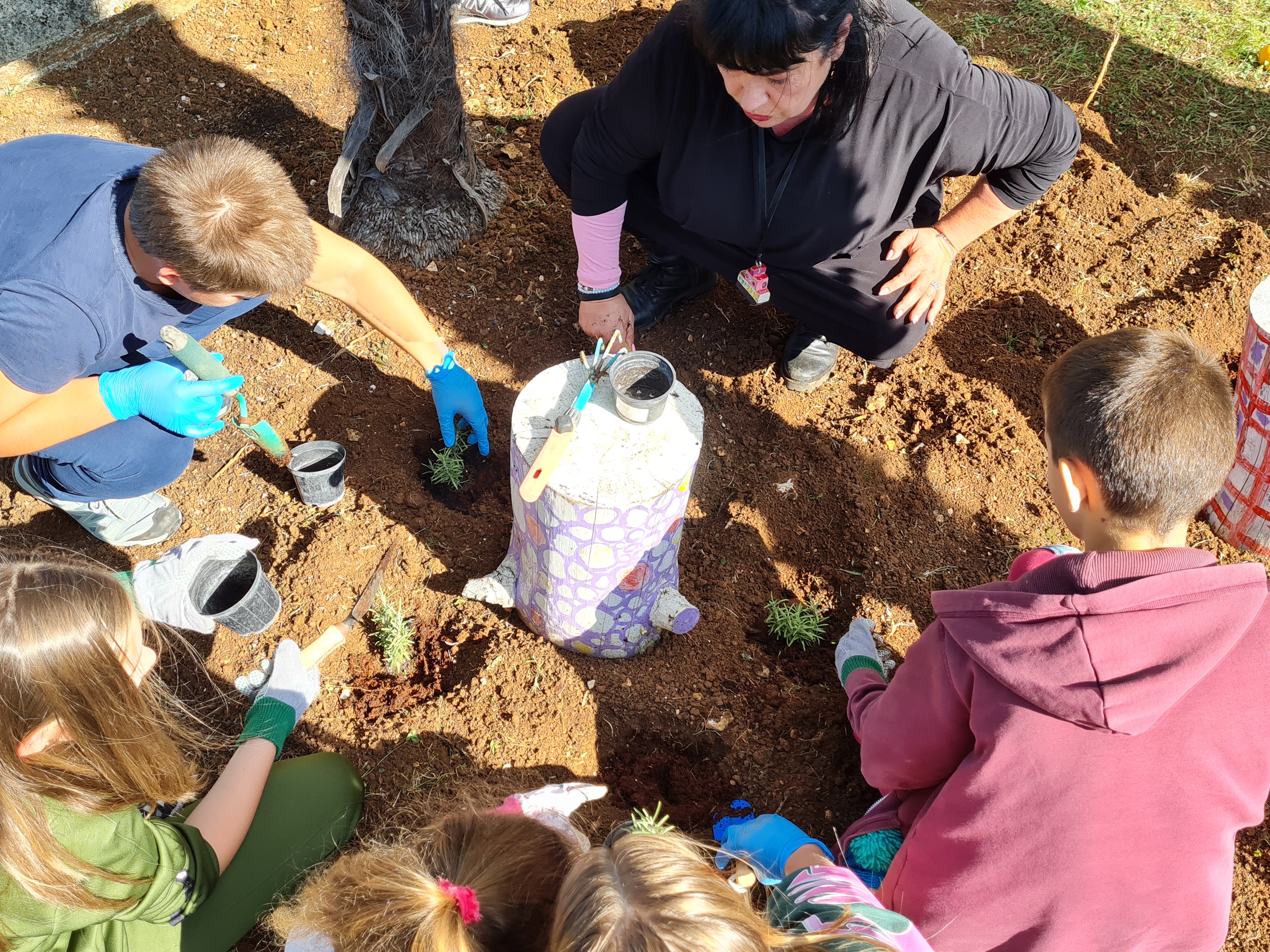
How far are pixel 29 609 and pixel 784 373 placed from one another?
7.88 feet

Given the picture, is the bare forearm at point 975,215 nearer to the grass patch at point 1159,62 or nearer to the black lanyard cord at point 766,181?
the black lanyard cord at point 766,181

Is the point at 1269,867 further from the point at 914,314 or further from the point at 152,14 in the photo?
the point at 152,14

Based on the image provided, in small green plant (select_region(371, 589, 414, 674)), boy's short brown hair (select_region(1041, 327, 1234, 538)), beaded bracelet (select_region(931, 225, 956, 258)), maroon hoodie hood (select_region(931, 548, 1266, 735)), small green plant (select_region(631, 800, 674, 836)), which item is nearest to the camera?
maroon hoodie hood (select_region(931, 548, 1266, 735))

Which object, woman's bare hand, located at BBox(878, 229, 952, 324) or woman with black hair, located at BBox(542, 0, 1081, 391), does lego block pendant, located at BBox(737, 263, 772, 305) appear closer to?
woman with black hair, located at BBox(542, 0, 1081, 391)

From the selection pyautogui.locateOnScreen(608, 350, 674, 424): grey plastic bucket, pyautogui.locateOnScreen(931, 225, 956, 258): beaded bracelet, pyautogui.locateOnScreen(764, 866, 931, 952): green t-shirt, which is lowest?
pyautogui.locateOnScreen(764, 866, 931, 952): green t-shirt

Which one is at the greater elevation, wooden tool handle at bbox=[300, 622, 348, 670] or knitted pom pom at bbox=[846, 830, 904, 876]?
knitted pom pom at bbox=[846, 830, 904, 876]

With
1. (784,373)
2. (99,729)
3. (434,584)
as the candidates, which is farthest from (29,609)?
(784,373)

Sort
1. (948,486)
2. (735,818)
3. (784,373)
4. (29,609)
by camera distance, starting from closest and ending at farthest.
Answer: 1. (29,609)
2. (735,818)
3. (948,486)
4. (784,373)

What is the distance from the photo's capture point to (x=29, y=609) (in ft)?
4.76

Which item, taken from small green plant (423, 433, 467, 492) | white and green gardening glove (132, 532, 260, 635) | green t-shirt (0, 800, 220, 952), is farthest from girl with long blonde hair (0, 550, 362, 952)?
small green plant (423, 433, 467, 492)

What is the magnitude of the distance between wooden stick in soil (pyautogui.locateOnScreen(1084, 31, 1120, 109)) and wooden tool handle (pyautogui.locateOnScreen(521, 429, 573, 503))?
3.01 metres

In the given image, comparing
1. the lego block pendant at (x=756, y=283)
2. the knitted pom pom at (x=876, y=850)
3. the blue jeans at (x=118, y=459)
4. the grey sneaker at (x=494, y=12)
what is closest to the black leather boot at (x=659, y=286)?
the lego block pendant at (x=756, y=283)

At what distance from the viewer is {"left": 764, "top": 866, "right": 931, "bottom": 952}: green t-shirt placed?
1.41 metres

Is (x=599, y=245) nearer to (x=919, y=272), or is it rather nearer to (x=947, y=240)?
(x=919, y=272)
